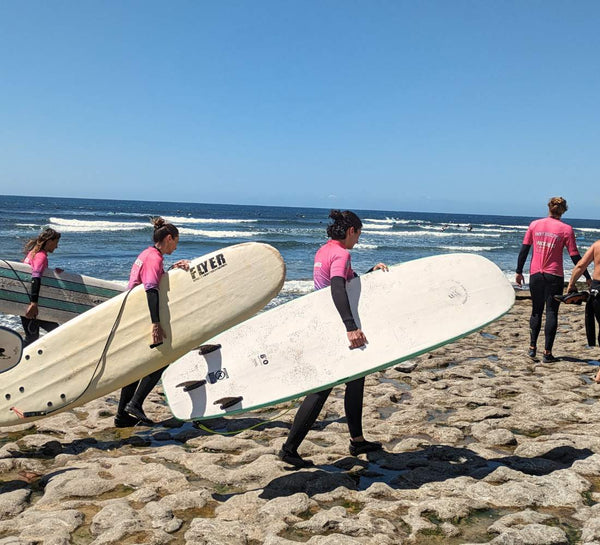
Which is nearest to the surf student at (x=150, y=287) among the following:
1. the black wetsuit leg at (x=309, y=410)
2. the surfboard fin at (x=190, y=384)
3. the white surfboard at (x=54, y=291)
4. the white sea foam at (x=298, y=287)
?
the surfboard fin at (x=190, y=384)

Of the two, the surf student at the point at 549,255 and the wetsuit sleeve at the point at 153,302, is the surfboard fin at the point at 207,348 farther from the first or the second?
the surf student at the point at 549,255

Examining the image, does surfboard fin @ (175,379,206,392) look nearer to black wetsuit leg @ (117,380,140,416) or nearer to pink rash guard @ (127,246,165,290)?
pink rash guard @ (127,246,165,290)

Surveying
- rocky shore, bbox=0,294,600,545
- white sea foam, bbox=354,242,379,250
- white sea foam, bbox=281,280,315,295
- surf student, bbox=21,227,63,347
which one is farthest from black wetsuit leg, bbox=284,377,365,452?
white sea foam, bbox=354,242,379,250

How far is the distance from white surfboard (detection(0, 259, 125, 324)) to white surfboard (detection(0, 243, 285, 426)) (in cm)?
251

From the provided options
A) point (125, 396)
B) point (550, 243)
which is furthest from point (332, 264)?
point (550, 243)

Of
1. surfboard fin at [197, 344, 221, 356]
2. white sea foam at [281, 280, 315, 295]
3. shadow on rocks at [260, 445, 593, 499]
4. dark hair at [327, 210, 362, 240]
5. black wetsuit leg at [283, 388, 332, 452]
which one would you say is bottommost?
white sea foam at [281, 280, 315, 295]

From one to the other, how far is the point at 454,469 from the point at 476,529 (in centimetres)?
82

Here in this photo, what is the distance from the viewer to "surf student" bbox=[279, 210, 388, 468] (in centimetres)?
352

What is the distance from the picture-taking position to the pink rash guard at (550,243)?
6.25 m

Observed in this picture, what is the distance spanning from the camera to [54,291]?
262 inches

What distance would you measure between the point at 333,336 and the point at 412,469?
1.04 m

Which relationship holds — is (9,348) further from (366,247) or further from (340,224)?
(366,247)

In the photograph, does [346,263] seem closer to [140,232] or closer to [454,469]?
[454,469]

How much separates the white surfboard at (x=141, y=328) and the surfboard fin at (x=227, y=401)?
0.71m
